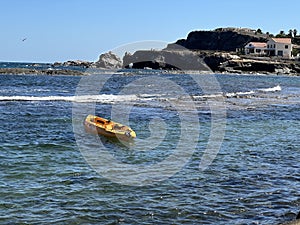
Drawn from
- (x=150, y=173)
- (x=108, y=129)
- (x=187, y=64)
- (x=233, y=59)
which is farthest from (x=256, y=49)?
(x=150, y=173)

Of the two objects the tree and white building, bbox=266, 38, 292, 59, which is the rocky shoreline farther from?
the tree

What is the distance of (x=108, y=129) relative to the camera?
23703 mm

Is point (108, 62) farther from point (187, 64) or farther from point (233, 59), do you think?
point (233, 59)

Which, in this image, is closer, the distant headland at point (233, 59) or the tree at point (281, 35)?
the distant headland at point (233, 59)

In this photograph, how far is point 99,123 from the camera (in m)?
24.8

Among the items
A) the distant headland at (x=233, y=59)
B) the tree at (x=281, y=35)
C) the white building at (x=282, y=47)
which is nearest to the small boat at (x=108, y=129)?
the distant headland at (x=233, y=59)

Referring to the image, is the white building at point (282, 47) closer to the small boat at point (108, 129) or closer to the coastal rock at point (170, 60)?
the coastal rock at point (170, 60)

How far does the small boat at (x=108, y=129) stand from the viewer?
22625 mm

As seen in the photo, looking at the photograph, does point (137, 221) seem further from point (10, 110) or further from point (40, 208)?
point (10, 110)

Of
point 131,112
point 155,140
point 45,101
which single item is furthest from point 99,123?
point 45,101

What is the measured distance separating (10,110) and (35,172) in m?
18.8

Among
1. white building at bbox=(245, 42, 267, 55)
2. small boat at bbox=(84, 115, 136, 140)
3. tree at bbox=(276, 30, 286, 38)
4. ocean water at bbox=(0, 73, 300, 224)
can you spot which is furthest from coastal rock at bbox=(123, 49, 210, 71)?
small boat at bbox=(84, 115, 136, 140)

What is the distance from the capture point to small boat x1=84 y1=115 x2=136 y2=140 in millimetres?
22625

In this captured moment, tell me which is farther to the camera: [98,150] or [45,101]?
[45,101]
